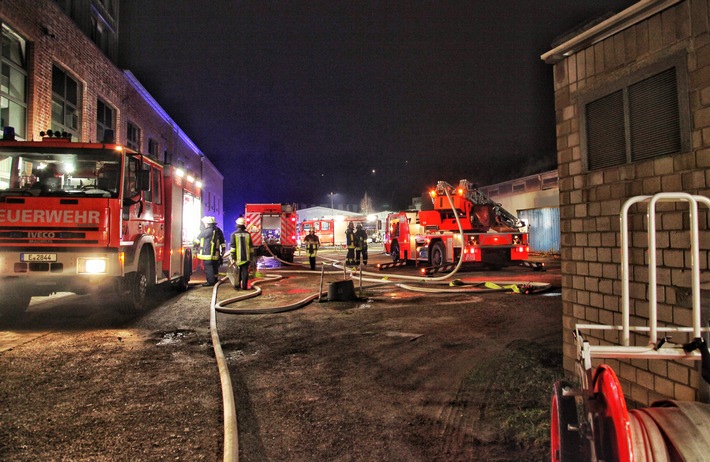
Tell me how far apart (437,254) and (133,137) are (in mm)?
13865

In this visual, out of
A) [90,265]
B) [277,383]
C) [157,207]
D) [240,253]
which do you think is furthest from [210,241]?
[277,383]

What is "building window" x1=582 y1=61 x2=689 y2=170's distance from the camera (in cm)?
323

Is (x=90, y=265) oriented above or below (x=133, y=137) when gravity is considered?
below

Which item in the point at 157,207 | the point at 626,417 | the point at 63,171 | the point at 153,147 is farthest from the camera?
the point at 153,147

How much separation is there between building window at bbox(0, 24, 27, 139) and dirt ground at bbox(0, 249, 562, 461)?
535 centimetres

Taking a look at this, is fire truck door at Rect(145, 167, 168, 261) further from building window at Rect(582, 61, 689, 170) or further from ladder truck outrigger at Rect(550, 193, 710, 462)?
ladder truck outrigger at Rect(550, 193, 710, 462)

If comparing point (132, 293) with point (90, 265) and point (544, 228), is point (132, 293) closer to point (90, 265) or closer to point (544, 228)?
point (90, 265)

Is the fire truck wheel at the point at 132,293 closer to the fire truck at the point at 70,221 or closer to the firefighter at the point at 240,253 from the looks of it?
the fire truck at the point at 70,221

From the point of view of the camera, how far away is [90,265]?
6289mm

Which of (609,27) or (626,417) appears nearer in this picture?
(626,417)

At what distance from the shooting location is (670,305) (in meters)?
3.16

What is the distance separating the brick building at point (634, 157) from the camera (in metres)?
3.03

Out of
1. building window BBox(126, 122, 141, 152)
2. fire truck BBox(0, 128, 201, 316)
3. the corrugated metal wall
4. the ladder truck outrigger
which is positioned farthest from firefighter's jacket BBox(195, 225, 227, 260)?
the corrugated metal wall

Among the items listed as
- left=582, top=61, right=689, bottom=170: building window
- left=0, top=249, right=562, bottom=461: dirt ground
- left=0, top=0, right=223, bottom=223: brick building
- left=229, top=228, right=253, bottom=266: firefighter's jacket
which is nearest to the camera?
left=0, top=249, right=562, bottom=461: dirt ground
